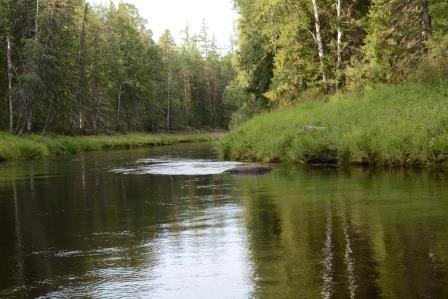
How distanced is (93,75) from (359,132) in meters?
50.7

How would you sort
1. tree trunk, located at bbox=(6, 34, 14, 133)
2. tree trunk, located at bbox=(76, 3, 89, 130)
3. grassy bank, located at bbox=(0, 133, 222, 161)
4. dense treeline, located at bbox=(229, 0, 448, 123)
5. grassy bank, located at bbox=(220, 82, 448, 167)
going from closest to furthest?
grassy bank, located at bbox=(220, 82, 448, 167) < dense treeline, located at bbox=(229, 0, 448, 123) < grassy bank, located at bbox=(0, 133, 222, 161) < tree trunk, located at bbox=(6, 34, 14, 133) < tree trunk, located at bbox=(76, 3, 89, 130)

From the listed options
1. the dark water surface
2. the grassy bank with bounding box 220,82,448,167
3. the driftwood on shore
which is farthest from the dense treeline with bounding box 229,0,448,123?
the dark water surface

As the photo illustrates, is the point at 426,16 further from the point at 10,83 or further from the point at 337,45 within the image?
the point at 10,83

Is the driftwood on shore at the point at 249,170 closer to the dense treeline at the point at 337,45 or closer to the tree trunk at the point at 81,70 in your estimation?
the dense treeline at the point at 337,45

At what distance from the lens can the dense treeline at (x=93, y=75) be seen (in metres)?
48.9

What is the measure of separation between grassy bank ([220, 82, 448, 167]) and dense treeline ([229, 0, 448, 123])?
65.4 inches

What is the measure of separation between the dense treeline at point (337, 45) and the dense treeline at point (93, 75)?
57.5ft

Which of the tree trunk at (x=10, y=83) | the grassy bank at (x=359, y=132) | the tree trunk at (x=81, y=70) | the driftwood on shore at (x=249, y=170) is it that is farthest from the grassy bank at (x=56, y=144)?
the driftwood on shore at (x=249, y=170)

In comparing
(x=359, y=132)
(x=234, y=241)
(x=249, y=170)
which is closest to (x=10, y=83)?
(x=249, y=170)

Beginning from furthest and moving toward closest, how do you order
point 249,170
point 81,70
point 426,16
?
point 81,70 → point 426,16 → point 249,170

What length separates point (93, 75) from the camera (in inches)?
2660

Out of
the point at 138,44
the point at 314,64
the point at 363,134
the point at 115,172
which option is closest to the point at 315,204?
the point at 363,134

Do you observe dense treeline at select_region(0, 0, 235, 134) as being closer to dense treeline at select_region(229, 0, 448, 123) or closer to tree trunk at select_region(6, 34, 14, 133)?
tree trunk at select_region(6, 34, 14, 133)

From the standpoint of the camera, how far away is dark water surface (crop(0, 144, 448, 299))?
6.67 metres
